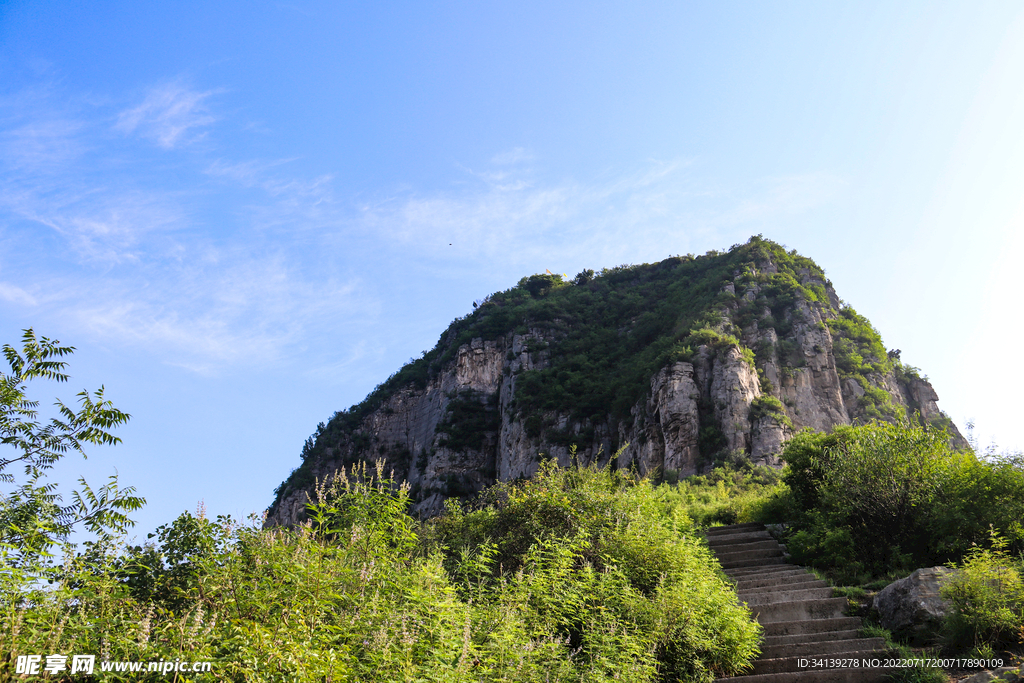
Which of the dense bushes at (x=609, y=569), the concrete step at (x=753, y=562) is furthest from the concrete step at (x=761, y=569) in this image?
the dense bushes at (x=609, y=569)

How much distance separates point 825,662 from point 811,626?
1.43m

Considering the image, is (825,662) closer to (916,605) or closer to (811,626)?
(811,626)

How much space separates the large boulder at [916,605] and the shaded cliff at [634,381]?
62.0ft

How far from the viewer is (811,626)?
362 inches

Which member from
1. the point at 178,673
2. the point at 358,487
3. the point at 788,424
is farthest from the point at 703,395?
the point at 178,673

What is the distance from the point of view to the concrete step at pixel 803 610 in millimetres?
9711

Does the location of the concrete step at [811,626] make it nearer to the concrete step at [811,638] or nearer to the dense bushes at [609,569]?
the concrete step at [811,638]

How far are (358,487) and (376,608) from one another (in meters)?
1.69

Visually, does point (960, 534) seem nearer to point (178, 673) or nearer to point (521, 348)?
point (178, 673)

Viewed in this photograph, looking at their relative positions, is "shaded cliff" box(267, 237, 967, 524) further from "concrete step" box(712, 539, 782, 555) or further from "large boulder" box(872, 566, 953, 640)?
"large boulder" box(872, 566, 953, 640)

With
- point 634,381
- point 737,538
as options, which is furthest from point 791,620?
point 634,381

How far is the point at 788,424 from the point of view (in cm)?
3203

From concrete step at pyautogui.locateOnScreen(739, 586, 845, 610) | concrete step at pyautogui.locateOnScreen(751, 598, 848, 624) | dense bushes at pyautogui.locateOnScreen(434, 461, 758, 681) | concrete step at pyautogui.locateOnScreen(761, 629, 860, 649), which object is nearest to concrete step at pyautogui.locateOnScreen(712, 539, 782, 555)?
dense bushes at pyautogui.locateOnScreen(434, 461, 758, 681)

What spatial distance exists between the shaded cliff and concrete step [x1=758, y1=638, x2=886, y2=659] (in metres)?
19.2
